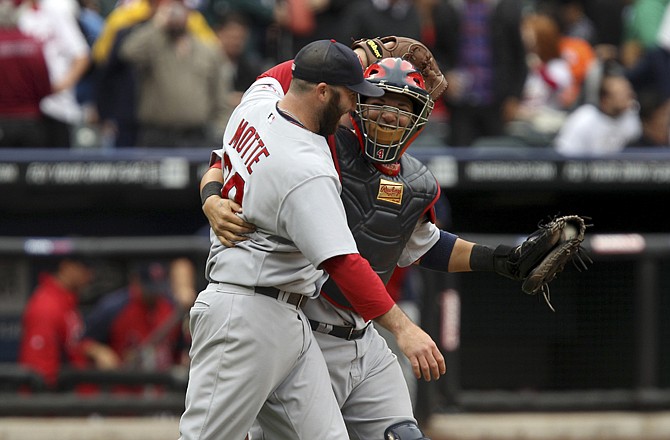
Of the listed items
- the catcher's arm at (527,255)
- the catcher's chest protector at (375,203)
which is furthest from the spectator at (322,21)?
the catcher's chest protector at (375,203)

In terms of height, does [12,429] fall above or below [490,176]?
below

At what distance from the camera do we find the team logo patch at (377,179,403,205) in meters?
4.64

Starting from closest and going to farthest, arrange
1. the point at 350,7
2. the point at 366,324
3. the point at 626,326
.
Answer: the point at 366,324
the point at 626,326
the point at 350,7

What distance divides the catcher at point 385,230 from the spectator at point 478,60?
531cm

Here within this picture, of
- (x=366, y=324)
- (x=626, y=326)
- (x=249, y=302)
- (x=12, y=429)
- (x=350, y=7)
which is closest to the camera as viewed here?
(x=249, y=302)

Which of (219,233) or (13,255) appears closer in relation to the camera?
(219,233)

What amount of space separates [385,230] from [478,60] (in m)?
5.80

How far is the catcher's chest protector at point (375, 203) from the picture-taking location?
4641 millimetres

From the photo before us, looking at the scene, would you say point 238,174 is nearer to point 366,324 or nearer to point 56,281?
point 366,324

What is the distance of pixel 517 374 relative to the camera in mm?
8531

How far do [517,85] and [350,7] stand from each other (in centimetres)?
141

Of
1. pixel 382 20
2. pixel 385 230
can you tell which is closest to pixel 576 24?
pixel 382 20

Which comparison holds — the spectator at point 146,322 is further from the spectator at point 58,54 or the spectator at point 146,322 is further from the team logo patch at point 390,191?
the team logo patch at point 390,191

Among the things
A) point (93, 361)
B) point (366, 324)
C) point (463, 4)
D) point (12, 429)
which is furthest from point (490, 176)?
point (366, 324)
